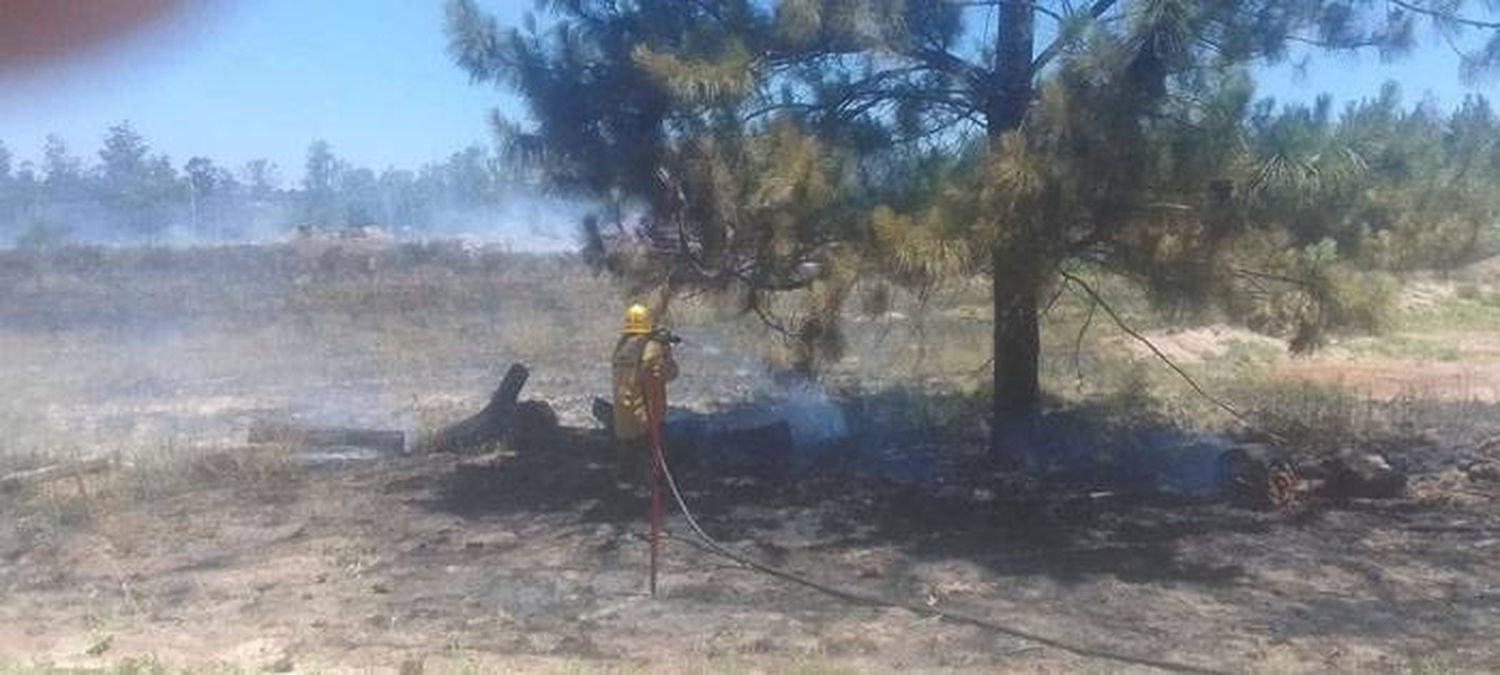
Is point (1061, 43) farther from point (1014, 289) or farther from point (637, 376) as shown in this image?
point (637, 376)

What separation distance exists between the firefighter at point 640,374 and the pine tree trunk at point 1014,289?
2219 millimetres

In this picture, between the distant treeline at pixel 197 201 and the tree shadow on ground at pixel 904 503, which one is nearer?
the tree shadow on ground at pixel 904 503

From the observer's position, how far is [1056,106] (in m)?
10.3

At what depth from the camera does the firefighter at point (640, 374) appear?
9.73m

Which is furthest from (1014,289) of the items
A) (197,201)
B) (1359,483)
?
(197,201)

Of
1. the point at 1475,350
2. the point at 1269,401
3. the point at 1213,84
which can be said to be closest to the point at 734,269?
the point at 1213,84

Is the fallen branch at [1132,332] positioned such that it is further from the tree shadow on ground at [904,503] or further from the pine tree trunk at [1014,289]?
the tree shadow on ground at [904,503]

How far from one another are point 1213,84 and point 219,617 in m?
6.76

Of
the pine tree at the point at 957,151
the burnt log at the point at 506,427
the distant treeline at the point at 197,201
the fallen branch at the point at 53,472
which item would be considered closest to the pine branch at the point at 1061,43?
the pine tree at the point at 957,151

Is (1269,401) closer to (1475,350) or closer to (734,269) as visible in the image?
(734,269)

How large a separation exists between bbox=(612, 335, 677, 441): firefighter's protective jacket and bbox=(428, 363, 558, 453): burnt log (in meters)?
3.83

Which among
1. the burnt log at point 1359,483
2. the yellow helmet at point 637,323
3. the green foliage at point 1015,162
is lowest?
the burnt log at point 1359,483

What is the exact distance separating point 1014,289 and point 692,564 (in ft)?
9.38

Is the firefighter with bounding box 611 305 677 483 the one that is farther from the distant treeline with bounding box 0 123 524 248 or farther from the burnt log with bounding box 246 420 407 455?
the distant treeline with bounding box 0 123 524 248
